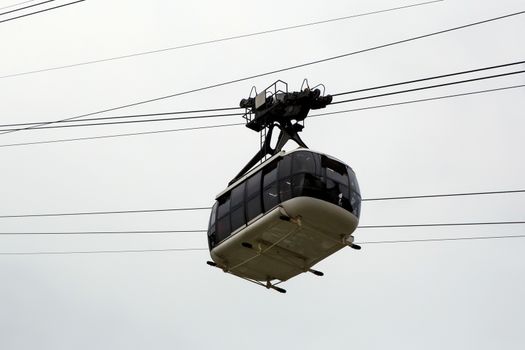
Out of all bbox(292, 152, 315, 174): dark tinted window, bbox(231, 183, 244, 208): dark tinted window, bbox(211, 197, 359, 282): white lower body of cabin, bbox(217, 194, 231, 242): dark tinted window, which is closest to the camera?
bbox(211, 197, 359, 282): white lower body of cabin

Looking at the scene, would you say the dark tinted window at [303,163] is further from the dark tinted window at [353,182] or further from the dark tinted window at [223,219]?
the dark tinted window at [223,219]

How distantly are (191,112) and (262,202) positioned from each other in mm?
4797

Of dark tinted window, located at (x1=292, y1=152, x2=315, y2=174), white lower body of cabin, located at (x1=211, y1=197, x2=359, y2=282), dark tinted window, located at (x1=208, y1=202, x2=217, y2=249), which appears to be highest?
dark tinted window, located at (x1=292, y1=152, x2=315, y2=174)

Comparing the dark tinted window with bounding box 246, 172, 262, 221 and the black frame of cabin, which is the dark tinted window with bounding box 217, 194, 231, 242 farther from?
the dark tinted window with bounding box 246, 172, 262, 221

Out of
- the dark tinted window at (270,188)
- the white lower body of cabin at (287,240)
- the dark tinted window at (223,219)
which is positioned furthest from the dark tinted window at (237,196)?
the dark tinted window at (270,188)

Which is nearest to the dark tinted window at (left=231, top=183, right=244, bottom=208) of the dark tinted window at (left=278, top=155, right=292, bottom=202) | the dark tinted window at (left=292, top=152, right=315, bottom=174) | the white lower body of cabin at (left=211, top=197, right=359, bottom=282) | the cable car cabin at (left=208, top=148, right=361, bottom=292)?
the cable car cabin at (left=208, top=148, right=361, bottom=292)

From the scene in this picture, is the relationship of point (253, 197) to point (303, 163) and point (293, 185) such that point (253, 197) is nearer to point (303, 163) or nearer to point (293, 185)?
point (293, 185)

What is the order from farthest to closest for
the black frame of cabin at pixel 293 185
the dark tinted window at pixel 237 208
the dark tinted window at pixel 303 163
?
the dark tinted window at pixel 237 208
the dark tinted window at pixel 303 163
the black frame of cabin at pixel 293 185

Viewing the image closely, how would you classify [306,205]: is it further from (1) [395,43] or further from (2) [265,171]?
(1) [395,43]

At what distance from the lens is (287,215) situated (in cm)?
Result: 2522

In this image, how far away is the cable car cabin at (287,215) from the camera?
25312 mm

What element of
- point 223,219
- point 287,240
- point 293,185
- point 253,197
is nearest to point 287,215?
point 293,185

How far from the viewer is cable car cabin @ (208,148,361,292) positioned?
2531 centimetres

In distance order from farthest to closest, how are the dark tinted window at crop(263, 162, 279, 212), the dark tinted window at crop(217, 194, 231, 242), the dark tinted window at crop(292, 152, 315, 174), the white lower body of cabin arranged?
the dark tinted window at crop(217, 194, 231, 242) → the dark tinted window at crop(263, 162, 279, 212) → the dark tinted window at crop(292, 152, 315, 174) → the white lower body of cabin
